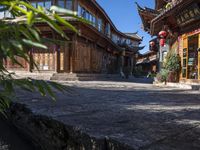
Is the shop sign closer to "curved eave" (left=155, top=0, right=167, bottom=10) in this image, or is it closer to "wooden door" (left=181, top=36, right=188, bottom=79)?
"wooden door" (left=181, top=36, right=188, bottom=79)

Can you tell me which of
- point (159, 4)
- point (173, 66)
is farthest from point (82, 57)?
point (173, 66)

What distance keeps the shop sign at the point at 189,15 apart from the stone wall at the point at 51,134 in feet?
25.9

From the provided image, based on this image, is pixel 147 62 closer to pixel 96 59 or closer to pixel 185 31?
pixel 96 59

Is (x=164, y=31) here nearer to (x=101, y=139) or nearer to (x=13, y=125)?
(x=13, y=125)

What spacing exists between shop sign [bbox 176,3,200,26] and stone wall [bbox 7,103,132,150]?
7.89 m

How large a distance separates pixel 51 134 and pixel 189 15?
904 cm

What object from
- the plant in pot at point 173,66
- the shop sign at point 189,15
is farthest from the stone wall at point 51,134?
the plant in pot at point 173,66

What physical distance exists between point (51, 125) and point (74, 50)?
14.3 meters

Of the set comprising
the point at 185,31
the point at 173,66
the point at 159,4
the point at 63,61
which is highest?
the point at 159,4

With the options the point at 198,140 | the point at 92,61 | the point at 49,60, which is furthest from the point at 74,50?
the point at 198,140

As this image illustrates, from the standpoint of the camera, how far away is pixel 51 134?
9.91 feet

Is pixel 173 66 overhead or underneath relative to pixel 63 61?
underneath

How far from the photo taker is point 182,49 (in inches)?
475

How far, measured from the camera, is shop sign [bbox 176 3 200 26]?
392 inches
